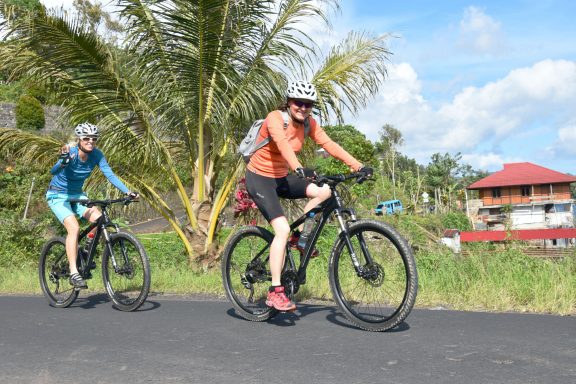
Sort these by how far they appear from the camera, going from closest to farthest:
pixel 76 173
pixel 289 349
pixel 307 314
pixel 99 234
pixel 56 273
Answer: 1. pixel 289 349
2. pixel 307 314
3. pixel 99 234
4. pixel 76 173
5. pixel 56 273

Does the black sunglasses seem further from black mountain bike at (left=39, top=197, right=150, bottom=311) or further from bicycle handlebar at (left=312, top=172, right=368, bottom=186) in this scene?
black mountain bike at (left=39, top=197, right=150, bottom=311)

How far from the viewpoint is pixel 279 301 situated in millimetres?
5000

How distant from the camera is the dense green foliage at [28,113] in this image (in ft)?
131

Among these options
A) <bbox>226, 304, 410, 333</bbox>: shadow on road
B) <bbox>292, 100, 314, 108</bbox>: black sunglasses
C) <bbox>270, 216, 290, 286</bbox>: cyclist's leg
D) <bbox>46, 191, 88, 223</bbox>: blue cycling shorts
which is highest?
<bbox>292, 100, 314, 108</bbox>: black sunglasses

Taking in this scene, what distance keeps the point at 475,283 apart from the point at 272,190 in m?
2.63

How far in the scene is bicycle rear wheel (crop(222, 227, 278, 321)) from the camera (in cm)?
550

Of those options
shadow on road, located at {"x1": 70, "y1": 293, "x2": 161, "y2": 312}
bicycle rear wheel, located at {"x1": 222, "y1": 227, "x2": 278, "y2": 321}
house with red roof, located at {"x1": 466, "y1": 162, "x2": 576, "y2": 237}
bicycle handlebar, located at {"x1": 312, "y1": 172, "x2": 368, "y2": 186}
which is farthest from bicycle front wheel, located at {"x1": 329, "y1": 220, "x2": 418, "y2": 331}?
house with red roof, located at {"x1": 466, "y1": 162, "x2": 576, "y2": 237}

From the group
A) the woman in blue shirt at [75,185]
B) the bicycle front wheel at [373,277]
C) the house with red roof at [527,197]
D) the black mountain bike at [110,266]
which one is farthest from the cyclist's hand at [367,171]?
A: the house with red roof at [527,197]

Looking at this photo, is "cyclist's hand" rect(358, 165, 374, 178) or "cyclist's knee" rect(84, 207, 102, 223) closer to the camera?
"cyclist's hand" rect(358, 165, 374, 178)

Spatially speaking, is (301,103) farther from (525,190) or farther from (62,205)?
(525,190)

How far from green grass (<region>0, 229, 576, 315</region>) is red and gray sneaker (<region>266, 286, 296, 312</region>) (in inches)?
61.4

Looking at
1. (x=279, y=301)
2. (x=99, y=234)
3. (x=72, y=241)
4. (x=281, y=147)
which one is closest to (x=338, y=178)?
(x=281, y=147)

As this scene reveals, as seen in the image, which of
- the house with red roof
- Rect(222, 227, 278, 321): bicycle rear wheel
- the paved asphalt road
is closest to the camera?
the paved asphalt road

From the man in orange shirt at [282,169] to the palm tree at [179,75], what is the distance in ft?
16.5
